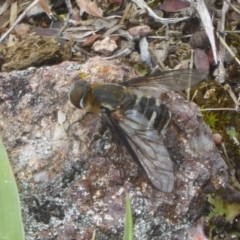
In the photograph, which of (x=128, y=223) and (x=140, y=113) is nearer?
(x=128, y=223)

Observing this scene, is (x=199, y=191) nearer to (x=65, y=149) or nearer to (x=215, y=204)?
(x=215, y=204)

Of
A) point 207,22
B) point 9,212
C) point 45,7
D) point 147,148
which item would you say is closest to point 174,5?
point 207,22

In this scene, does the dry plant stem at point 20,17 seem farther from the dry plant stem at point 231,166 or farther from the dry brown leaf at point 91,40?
the dry plant stem at point 231,166

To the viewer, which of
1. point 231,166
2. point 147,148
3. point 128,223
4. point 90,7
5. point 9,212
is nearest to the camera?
point 128,223

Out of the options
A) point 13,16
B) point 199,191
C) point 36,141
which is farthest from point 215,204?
point 13,16


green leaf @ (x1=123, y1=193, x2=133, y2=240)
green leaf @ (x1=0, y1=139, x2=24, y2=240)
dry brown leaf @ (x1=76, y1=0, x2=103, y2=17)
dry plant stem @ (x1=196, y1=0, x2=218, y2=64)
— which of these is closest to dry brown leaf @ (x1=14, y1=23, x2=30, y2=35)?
dry brown leaf @ (x1=76, y1=0, x2=103, y2=17)

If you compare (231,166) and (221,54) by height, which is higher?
(221,54)

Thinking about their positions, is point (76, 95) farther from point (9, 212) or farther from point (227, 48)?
point (227, 48)
